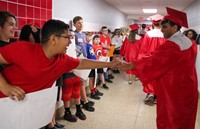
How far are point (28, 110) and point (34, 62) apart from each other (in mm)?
302

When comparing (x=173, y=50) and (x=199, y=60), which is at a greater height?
(x=173, y=50)

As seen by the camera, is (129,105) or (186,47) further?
(129,105)

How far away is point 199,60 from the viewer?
5266mm

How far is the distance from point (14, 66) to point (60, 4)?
2.53 m

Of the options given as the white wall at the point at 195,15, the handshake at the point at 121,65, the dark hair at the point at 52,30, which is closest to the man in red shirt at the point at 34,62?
the dark hair at the point at 52,30

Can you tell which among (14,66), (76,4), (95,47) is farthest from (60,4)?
(14,66)

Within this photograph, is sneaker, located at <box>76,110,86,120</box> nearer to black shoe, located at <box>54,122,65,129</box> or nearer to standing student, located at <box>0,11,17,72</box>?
black shoe, located at <box>54,122,65,129</box>

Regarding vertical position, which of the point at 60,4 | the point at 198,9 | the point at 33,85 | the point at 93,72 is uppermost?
Answer: the point at 198,9

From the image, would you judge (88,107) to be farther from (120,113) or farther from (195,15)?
(195,15)

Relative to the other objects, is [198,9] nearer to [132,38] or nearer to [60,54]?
[132,38]

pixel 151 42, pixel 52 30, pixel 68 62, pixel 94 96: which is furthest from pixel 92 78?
pixel 52 30

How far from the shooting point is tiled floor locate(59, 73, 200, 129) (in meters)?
3.06

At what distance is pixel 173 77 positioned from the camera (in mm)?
1985

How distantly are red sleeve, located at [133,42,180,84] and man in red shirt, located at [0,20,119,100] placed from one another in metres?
0.81
